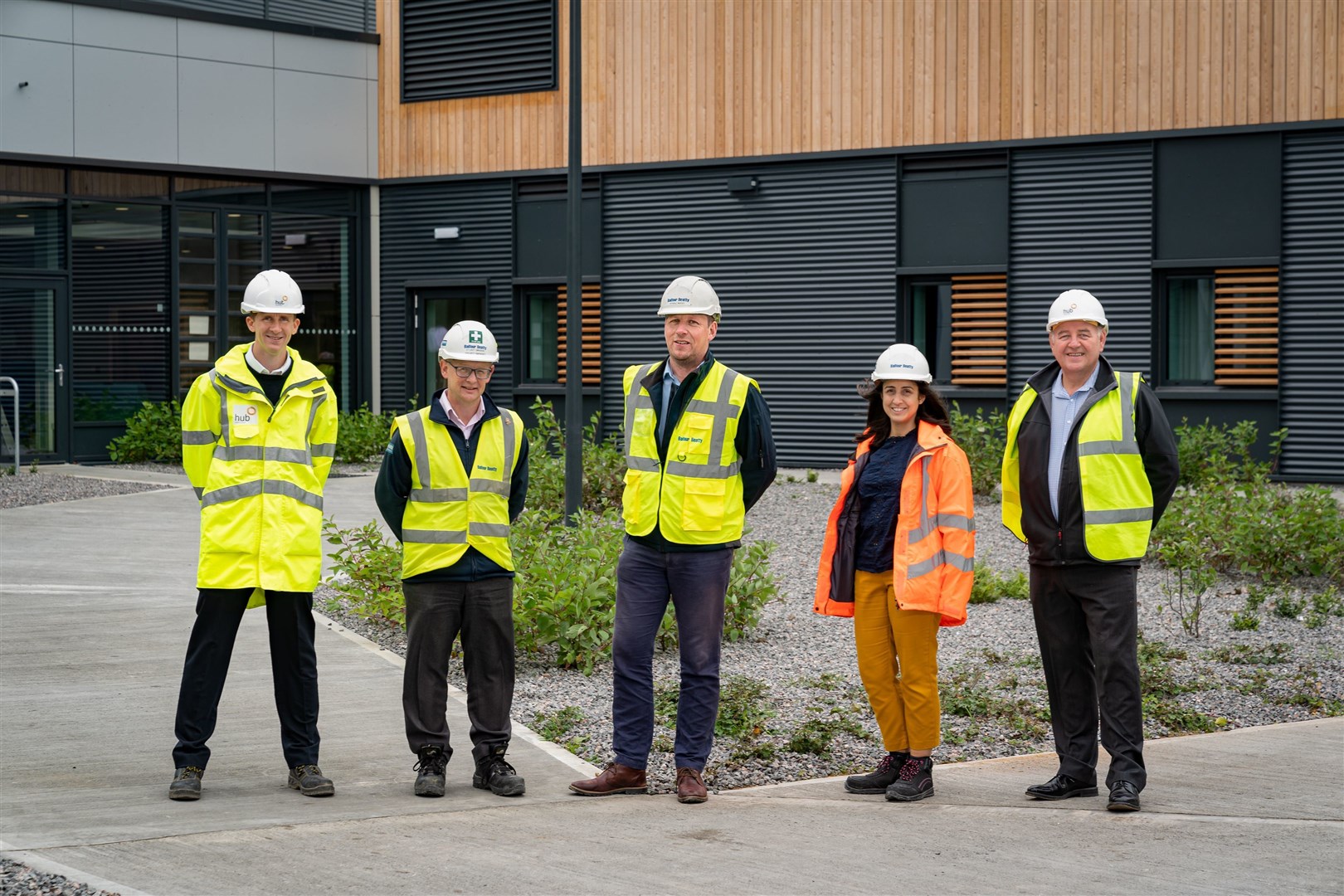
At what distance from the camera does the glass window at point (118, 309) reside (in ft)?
67.1

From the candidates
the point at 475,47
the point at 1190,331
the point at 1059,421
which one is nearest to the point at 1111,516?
the point at 1059,421

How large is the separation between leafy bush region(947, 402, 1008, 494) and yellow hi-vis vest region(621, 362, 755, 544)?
9346 mm

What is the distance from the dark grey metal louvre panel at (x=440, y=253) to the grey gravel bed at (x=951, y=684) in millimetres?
11701

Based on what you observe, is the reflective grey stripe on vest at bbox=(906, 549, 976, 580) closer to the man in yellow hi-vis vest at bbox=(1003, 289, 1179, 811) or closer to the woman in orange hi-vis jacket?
the woman in orange hi-vis jacket

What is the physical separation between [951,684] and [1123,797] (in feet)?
7.66

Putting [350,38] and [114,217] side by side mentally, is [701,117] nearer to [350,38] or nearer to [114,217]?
[350,38]

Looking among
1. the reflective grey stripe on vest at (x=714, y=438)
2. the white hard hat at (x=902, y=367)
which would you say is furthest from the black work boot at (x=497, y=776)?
the white hard hat at (x=902, y=367)

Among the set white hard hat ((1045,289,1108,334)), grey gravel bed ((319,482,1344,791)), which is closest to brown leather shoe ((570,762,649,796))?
grey gravel bed ((319,482,1344,791))

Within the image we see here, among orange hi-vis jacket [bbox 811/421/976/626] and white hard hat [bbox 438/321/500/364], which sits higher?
white hard hat [bbox 438/321/500/364]

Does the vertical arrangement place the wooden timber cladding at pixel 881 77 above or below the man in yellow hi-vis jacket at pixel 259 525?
above

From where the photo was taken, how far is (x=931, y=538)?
624cm

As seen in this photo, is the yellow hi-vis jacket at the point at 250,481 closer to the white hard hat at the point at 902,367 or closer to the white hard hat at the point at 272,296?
the white hard hat at the point at 272,296

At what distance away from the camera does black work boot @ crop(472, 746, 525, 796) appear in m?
6.11

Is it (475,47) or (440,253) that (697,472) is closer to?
(475,47)
